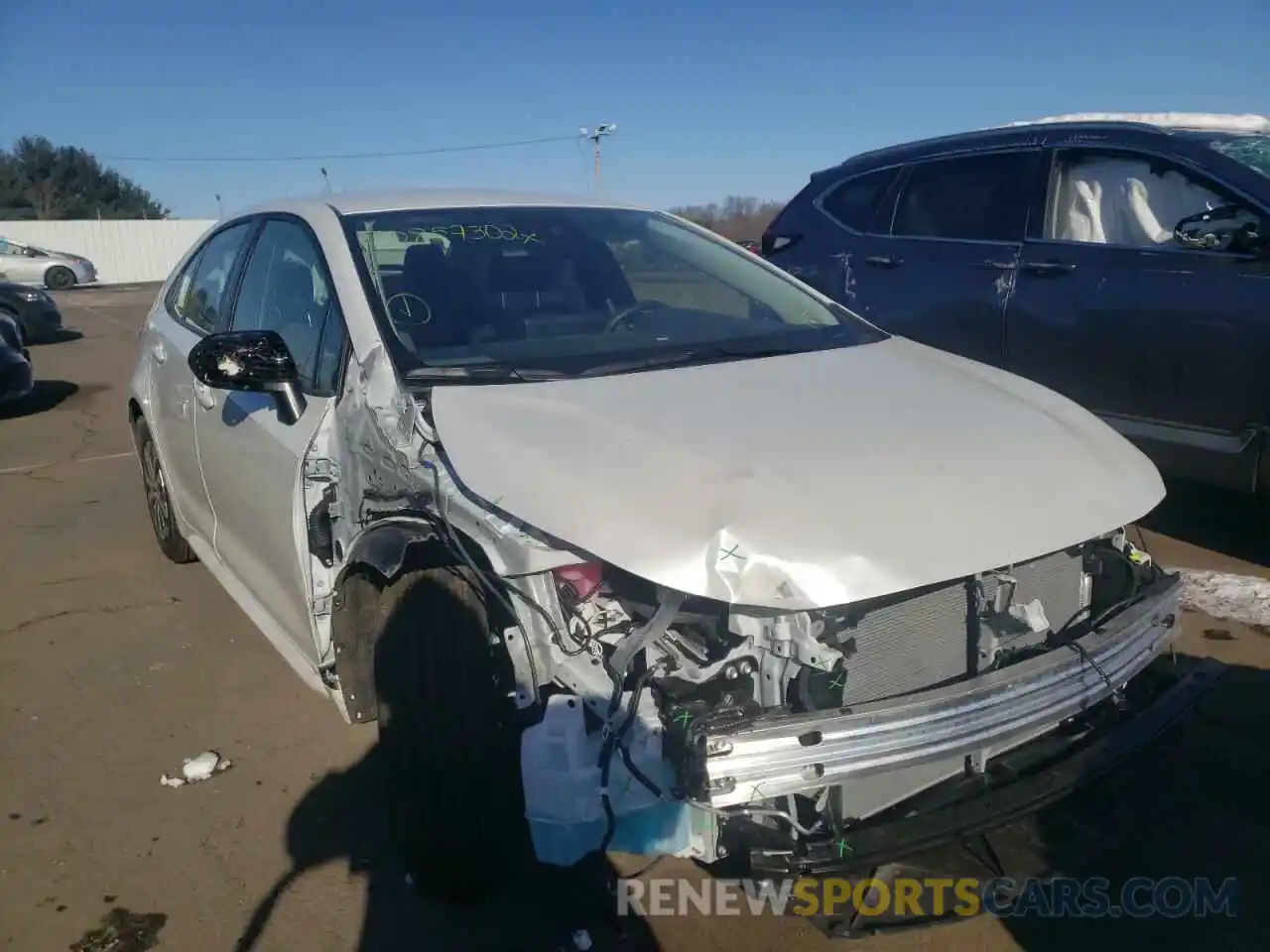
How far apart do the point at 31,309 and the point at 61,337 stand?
1456 mm

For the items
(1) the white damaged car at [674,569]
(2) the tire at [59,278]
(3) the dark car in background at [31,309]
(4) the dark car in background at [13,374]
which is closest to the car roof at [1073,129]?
(1) the white damaged car at [674,569]

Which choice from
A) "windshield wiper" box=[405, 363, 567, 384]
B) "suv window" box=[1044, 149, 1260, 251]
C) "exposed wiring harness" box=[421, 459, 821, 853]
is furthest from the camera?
"suv window" box=[1044, 149, 1260, 251]

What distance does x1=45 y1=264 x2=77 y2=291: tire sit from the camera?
1110 inches

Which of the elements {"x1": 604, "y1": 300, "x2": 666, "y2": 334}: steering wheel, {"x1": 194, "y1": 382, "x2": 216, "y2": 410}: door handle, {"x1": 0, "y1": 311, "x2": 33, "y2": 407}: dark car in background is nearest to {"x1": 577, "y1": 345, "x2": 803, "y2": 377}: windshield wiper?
{"x1": 604, "y1": 300, "x2": 666, "y2": 334}: steering wheel

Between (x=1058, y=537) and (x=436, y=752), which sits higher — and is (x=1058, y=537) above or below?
above

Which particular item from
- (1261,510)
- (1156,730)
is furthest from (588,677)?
(1261,510)

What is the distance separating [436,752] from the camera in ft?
7.68

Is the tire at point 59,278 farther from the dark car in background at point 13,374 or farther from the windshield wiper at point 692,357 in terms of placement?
the windshield wiper at point 692,357

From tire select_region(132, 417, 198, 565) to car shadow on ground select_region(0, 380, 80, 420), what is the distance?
5398 mm

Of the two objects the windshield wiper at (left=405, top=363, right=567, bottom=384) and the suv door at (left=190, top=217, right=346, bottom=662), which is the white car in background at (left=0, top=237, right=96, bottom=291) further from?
the windshield wiper at (left=405, top=363, right=567, bottom=384)

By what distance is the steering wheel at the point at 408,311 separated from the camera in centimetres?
→ 291

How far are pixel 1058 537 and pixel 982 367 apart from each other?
1.10 metres

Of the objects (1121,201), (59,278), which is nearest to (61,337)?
(59,278)

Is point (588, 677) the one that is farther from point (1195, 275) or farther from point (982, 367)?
point (1195, 275)
